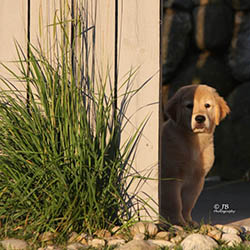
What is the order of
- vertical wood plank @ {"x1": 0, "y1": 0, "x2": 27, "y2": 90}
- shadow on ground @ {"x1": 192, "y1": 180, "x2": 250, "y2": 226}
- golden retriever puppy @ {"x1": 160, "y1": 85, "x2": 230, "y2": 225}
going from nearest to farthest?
vertical wood plank @ {"x1": 0, "y1": 0, "x2": 27, "y2": 90}
golden retriever puppy @ {"x1": 160, "y1": 85, "x2": 230, "y2": 225}
shadow on ground @ {"x1": 192, "y1": 180, "x2": 250, "y2": 226}

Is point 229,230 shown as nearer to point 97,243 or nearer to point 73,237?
point 97,243

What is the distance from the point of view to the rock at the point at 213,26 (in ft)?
22.6

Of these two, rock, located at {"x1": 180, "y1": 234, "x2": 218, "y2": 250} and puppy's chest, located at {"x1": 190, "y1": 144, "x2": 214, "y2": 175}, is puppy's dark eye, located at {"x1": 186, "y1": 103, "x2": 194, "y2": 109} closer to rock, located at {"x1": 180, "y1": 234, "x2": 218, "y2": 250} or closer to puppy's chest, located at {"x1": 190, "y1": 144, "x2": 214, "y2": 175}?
puppy's chest, located at {"x1": 190, "y1": 144, "x2": 214, "y2": 175}

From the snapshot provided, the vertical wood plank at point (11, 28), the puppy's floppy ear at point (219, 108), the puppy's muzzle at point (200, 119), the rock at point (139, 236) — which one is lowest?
the rock at point (139, 236)

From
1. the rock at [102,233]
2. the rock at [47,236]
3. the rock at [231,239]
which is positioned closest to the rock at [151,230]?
the rock at [102,233]

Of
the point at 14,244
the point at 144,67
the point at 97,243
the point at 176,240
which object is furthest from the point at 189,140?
the point at 14,244

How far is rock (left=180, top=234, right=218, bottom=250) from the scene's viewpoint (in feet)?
8.33

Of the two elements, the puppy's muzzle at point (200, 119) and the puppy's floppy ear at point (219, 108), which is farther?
the puppy's floppy ear at point (219, 108)

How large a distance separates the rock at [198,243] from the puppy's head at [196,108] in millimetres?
1132

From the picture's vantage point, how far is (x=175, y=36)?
7.04 m

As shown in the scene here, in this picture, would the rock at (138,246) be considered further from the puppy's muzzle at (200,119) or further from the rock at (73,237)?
the puppy's muzzle at (200,119)

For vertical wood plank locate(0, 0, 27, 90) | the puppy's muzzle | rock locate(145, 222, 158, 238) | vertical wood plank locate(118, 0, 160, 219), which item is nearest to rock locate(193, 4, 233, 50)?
the puppy's muzzle

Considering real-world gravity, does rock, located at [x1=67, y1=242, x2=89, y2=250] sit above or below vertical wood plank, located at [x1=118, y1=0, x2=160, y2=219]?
below

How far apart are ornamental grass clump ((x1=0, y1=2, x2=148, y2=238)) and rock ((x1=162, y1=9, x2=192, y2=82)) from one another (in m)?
4.19
